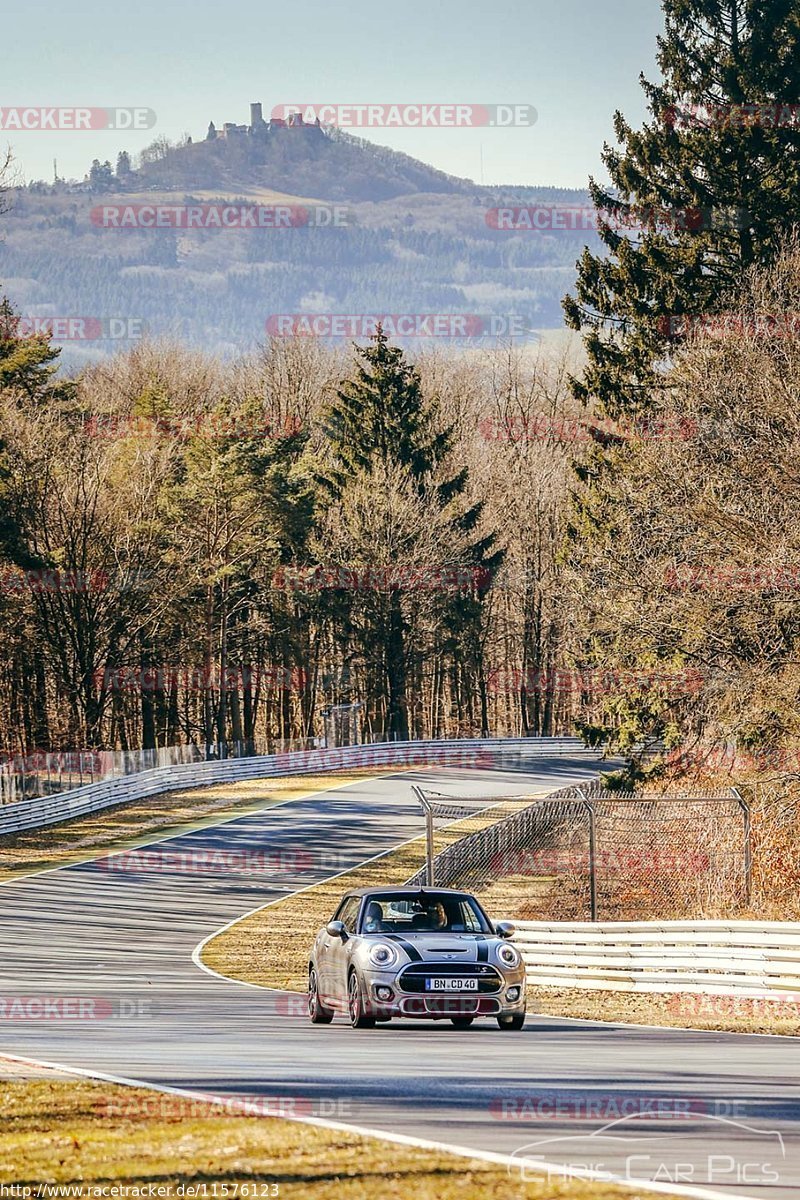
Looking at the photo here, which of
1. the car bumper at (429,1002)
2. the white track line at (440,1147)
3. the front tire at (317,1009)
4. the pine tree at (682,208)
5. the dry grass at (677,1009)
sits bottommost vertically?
the dry grass at (677,1009)

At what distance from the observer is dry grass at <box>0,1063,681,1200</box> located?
7.59 m

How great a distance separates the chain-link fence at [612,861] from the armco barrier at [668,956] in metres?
1.78

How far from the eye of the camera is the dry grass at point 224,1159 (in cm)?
759

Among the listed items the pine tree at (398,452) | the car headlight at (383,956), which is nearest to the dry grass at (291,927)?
the car headlight at (383,956)

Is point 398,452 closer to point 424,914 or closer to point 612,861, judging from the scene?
point 612,861

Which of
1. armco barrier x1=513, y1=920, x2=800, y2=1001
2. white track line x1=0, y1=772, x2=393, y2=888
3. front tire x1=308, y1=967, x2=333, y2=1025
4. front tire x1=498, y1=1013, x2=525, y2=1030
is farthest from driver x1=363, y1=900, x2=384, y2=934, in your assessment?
white track line x1=0, y1=772, x2=393, y2=888

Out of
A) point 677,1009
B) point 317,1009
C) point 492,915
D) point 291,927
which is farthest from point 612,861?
point 317,1009

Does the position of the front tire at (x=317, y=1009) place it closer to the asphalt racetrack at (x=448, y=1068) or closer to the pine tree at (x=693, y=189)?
the asphalt racetrack at (x=448, y=1068)

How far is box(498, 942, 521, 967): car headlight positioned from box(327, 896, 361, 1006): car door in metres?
1.54

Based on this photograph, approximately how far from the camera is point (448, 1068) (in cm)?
1238

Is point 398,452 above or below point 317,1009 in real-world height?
above

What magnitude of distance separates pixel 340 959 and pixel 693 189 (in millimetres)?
34521

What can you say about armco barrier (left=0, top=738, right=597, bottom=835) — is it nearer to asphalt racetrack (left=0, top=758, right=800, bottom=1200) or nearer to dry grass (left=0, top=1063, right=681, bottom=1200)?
asphalt racetrack (left=0, top=758, right=800, bottom=1200)

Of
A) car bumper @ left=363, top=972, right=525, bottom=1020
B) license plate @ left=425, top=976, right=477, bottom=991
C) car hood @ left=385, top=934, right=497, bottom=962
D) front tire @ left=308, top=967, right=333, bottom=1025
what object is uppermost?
car hood @ left=385, top=934, right=497, bottom=962
